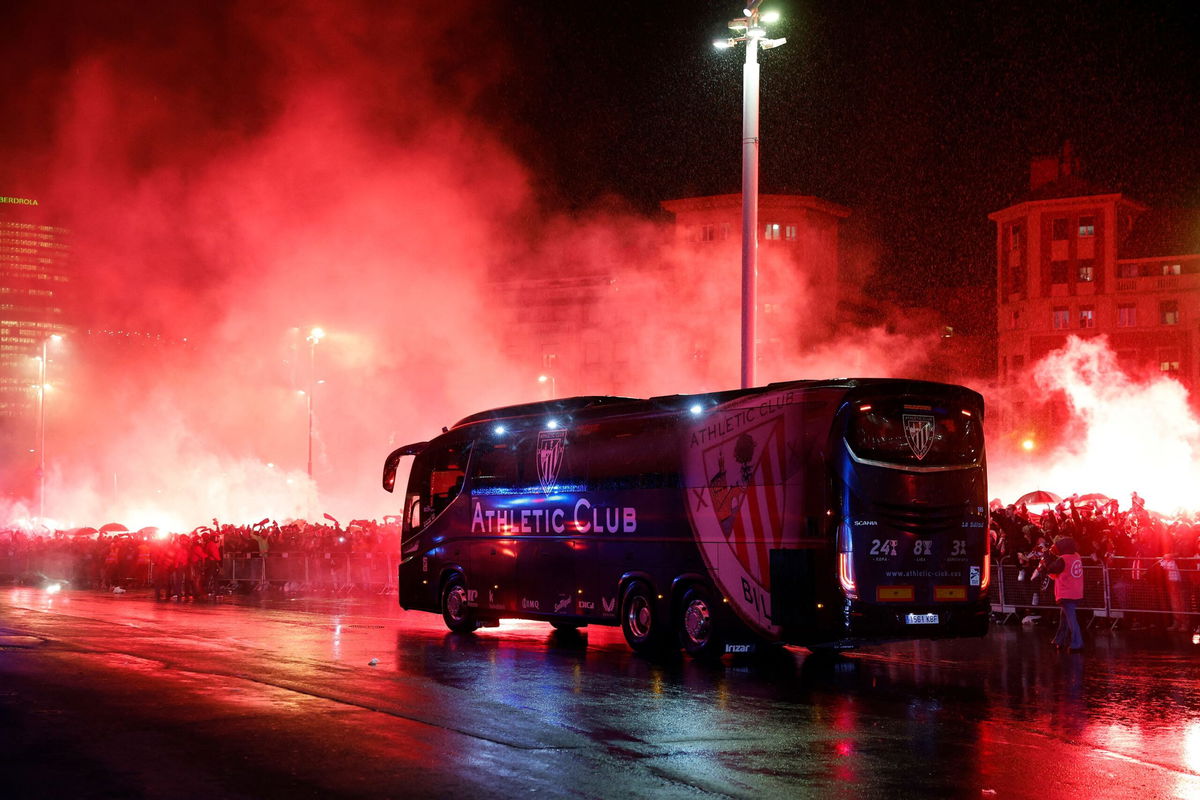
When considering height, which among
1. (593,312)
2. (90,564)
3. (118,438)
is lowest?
(90,564)

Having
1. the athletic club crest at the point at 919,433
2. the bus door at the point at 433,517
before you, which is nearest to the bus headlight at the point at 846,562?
the athletic club crest at the point at 919,433

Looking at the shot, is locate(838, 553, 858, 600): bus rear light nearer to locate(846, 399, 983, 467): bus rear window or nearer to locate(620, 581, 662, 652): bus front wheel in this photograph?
locate(846, 399, 983, 467): bus rear window

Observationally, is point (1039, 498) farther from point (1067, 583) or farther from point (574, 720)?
point (574, 720)

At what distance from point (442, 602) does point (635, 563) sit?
165 inches

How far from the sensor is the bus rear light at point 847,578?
11.6m

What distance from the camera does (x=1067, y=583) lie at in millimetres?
13688

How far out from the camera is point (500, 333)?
4100 centimetres

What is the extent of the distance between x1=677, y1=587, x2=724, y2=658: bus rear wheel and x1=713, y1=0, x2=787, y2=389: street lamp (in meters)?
3.74

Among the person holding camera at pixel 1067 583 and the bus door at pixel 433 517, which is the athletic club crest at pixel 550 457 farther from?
the person holding camera at pixel 1067 583

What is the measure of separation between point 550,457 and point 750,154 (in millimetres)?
4908

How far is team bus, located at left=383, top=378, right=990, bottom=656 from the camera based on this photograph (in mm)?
11711

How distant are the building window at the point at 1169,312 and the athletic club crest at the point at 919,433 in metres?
56.9

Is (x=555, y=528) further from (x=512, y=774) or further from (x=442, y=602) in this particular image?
(x=512, y=774)

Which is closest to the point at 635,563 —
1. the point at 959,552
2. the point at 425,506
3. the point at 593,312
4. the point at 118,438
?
the point at 959,552
